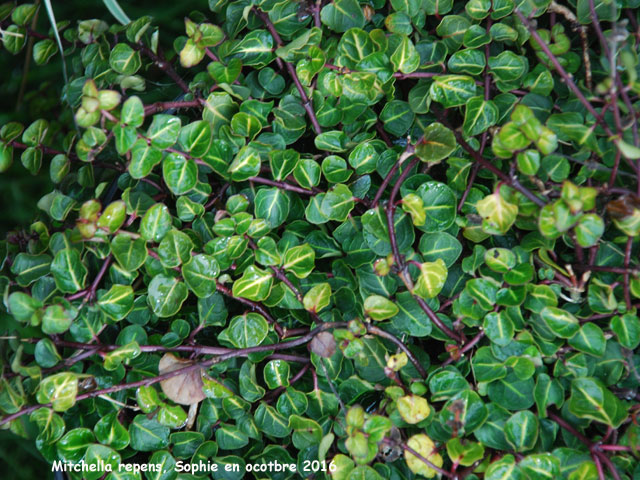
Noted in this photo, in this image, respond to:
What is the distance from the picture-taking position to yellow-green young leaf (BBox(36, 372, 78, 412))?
0.95 m

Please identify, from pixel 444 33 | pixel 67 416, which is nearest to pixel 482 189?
pixel 444 33

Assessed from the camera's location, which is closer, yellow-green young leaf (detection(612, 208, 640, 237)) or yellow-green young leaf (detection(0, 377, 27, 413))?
yellow-green young leaf (detection(612, 208, 640, 237))

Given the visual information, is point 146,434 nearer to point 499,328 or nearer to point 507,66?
point 499,328

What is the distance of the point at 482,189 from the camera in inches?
41.1

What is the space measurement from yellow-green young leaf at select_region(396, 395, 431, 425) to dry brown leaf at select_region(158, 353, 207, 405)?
36 centimetres

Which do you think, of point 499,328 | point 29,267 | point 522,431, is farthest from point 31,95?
point 522,431

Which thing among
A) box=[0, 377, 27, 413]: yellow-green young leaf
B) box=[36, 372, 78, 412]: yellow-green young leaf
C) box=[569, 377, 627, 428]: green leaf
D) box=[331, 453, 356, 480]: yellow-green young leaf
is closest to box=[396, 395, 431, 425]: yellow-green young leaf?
box=[331, 453, 356, 480]: yellow-green young leaf

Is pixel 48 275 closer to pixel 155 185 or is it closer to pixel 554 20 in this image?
pixel 155 185

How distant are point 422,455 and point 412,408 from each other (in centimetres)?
8

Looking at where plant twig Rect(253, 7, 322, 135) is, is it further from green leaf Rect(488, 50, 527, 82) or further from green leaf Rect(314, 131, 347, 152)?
green leaf Rect(488, 50, 527, 82)

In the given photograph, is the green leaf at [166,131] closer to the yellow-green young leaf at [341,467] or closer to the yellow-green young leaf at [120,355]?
the yellow-green young leaf at [120,355]

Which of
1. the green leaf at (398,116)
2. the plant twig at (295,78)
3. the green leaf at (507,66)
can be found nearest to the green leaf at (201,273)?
the plant twig at (295,78)

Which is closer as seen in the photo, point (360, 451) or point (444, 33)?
point (360, 451)

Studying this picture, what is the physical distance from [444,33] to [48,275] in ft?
2.95
